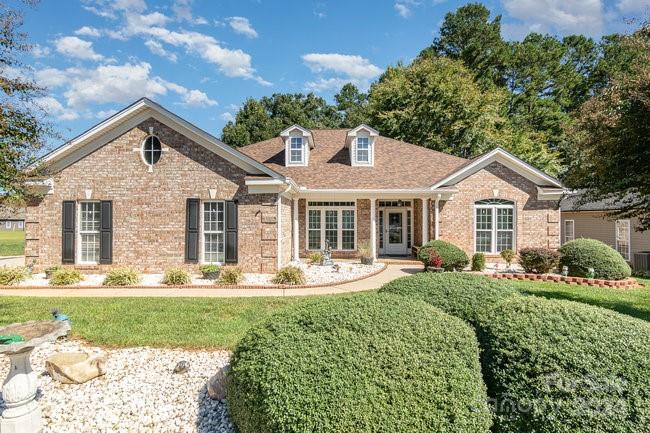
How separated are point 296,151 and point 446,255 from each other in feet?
28.9

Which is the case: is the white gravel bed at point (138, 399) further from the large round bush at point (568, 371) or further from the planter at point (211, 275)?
the planter at point (211, 275)

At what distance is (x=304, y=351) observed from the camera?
2822mm

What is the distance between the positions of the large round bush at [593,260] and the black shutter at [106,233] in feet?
52.7

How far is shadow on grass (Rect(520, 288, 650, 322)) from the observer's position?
7.93 metres

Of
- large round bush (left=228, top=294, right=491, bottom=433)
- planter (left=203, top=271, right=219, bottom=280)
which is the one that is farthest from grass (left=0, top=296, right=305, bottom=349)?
large round bush (left=228, top=294, right=491, bottom=433)

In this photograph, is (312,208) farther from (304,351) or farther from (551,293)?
(304,351)

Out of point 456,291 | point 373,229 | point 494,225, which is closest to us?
point 456,291

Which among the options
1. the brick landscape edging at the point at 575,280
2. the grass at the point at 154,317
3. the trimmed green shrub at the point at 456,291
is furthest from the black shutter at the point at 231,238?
the brick landscape edging at the point at 575,280

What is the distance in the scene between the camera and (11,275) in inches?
421

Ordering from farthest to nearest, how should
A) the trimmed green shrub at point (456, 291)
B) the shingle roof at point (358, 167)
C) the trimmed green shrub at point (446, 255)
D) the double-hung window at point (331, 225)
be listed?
1. the double-hung window at point (331, 225)
2. the shingle roof at point (358, 167)
3. the trimmed green shrub at point (446, 255)
4. the trimmed green shrub at point (456, 291)

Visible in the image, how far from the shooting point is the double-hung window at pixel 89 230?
12.4 meters

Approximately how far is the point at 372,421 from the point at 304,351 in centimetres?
72

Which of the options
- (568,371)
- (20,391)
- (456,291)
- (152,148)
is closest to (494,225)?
(456,291)

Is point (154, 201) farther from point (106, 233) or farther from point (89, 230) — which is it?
point (89, 230)
